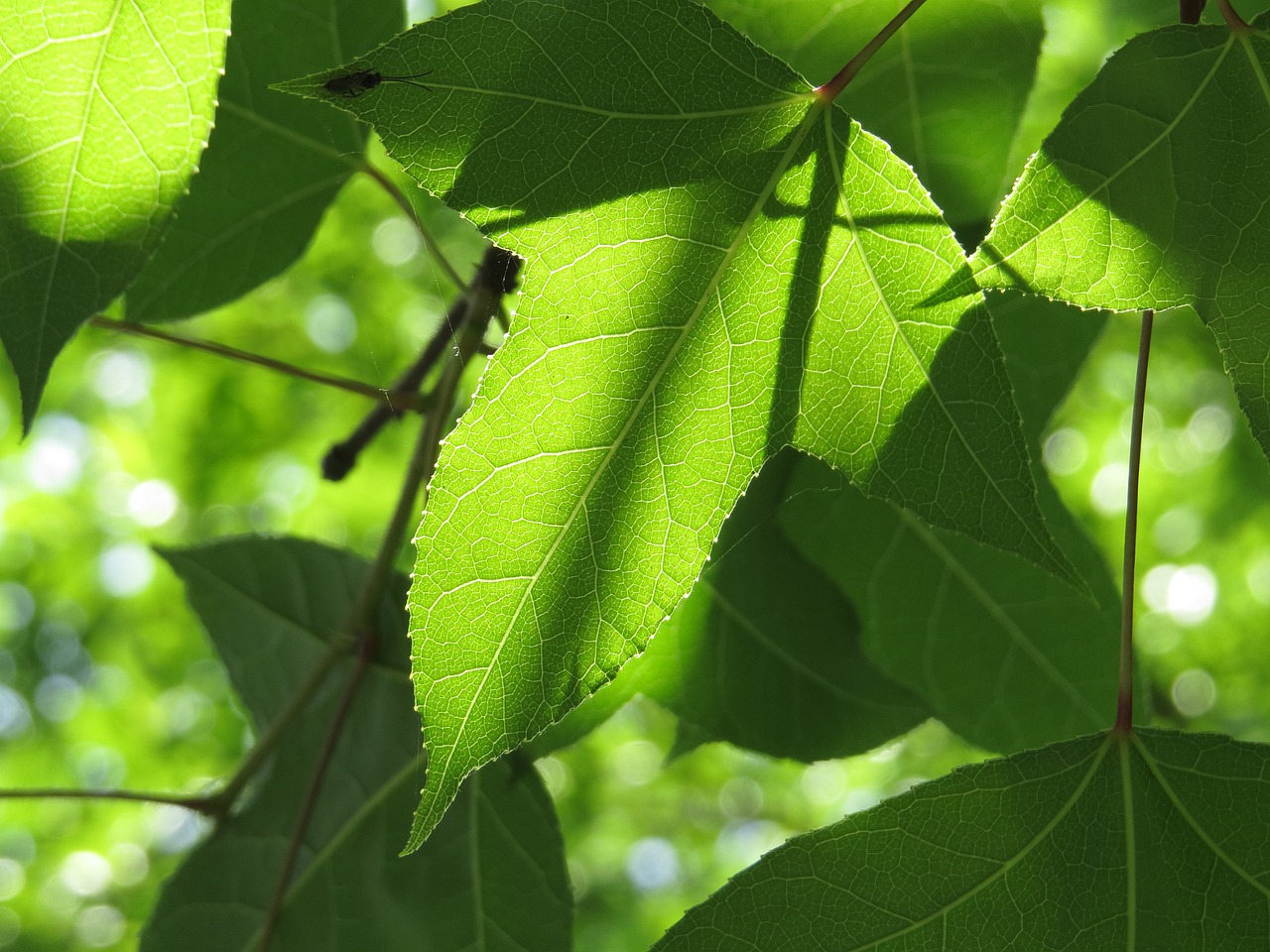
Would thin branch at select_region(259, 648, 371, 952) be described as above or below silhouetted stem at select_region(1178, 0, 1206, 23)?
below

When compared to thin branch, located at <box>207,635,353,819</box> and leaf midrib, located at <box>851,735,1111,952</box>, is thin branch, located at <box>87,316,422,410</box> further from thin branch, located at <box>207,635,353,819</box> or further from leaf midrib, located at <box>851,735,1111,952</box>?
leaf midrib, located at <box>851,735,1111,952</box>

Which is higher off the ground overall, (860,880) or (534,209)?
(534,209)

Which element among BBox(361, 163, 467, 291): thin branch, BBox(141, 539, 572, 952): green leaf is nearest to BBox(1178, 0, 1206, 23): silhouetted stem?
BBox(361, 163, 467, 291): thin branch

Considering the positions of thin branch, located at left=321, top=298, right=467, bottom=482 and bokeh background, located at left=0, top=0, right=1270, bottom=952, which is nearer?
thin branch, located at left=321, top=298, right=467, bottom=482

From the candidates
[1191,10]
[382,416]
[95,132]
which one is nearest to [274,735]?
[382,416]

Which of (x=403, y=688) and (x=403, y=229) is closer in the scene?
(x=403, y=688)

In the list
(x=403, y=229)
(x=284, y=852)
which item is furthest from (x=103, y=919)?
(x=284, y=852)

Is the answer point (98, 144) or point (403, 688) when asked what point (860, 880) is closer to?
point (403, 688)

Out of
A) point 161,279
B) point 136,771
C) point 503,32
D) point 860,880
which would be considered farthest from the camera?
point 136,771
